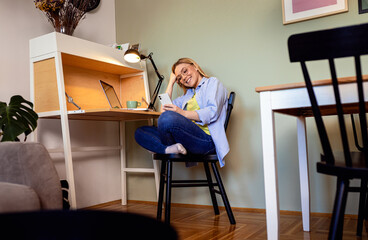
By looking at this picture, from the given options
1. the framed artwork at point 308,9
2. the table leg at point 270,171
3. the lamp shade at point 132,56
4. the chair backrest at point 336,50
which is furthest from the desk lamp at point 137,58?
the chair backrest at point 336,50

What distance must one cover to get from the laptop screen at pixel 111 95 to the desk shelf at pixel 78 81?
83 millimetres

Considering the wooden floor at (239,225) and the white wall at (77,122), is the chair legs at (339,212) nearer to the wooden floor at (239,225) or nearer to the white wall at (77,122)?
the wooden floor at (239,225)

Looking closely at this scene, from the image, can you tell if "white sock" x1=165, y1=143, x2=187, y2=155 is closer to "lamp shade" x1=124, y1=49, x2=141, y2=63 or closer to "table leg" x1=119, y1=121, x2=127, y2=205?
"lamp shade" x1=124, y1=49, x2=141, y2=63

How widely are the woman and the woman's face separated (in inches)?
2.8

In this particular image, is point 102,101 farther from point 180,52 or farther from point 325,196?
point 325,196

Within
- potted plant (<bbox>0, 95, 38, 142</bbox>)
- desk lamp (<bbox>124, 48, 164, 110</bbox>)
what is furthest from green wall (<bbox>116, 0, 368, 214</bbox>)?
potted plant (<bbox>0, 95, 38, 142</bbox>)

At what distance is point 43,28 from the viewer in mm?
2605

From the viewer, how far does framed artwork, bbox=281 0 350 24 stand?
219 cm

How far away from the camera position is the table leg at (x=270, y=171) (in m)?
1.36

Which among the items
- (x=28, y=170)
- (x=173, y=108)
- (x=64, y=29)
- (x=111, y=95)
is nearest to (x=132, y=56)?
(x=111, y=95)

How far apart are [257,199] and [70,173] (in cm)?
129

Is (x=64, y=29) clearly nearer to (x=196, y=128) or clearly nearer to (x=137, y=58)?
(x=137, y=58)

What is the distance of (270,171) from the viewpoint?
1376 mm

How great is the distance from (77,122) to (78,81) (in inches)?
13.9
